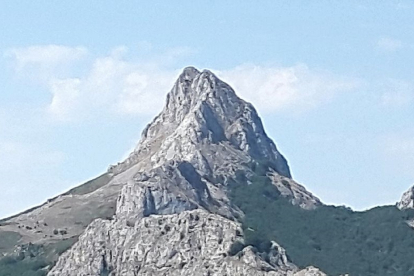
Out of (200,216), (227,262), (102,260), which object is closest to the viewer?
(227,262)

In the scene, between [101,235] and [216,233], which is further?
[101,235]

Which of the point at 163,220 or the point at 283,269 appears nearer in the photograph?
the point at 283,269

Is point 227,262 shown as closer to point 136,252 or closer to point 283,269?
point 283,269

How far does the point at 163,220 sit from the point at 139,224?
5.89 m

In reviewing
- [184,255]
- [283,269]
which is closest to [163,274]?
[184,255]

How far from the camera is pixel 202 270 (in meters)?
164

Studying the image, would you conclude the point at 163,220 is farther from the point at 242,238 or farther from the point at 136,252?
the point at 242,238

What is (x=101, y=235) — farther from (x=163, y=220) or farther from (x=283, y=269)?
(x=283, y=269)

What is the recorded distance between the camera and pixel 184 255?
173375 millimetres

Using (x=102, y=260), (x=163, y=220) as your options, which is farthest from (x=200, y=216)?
(x=102, y=260)

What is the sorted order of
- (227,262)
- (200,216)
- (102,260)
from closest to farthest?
1. (227,262)
2. (200,216)
3. (102,260)

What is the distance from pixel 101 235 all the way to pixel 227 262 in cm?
3745

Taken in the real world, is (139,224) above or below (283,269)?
above

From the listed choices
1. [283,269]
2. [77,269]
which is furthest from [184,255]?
[77,269]
